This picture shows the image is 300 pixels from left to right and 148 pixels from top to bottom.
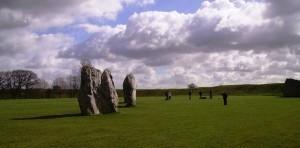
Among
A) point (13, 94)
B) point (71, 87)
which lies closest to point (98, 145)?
point (13, 94)

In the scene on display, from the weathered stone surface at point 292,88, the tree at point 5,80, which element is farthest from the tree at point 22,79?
the weathered stone surface at point 292,88

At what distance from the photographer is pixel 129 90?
49.7 meters

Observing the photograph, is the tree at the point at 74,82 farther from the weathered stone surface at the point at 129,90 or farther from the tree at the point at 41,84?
the weathered stone surface at the point at 129,90

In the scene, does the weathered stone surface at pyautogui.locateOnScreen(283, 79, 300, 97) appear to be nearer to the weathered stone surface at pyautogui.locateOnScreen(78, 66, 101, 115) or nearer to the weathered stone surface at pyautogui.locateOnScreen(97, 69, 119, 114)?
the weathered stone surface at pyautogui.locateOnScreen(97, 69, 119, 114)

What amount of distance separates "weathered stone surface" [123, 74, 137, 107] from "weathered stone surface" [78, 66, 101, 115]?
11.7m

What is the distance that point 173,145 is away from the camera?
1736 cm

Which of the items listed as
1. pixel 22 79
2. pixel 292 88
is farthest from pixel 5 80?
pixel 292 88

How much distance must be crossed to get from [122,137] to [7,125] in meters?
10.1

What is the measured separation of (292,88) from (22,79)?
286 ft

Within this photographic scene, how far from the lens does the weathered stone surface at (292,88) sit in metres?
75.1

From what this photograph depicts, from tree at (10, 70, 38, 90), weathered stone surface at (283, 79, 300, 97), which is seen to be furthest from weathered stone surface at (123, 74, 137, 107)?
tree at (10, 70, 38, 90)

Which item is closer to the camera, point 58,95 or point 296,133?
point 296,133

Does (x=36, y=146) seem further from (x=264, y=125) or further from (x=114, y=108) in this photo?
(x=114, y=108)

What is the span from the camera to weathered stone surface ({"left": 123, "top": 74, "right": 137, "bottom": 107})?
158 feet
